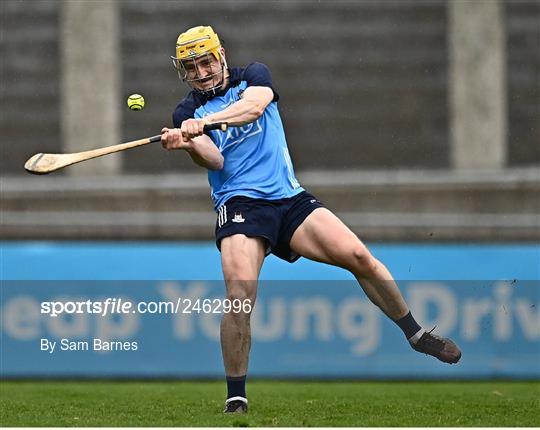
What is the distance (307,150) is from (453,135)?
6.17ft

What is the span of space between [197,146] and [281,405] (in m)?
1.73

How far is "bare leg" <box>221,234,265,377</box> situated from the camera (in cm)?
714

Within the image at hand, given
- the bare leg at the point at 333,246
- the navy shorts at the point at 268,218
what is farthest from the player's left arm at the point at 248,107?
the bare leg at the point at 333,246

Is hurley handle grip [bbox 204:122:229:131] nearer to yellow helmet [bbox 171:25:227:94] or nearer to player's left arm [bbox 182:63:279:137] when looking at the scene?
player's left arm [bbox 182:63:279:137]

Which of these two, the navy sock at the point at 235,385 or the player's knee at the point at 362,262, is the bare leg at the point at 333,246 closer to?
the player's knee at the point at 362,262

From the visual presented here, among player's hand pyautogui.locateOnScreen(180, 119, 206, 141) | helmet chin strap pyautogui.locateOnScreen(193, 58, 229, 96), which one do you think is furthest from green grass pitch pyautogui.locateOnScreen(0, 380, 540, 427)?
helmet chin strap pyautogui.locateOnScreen(193, 58, 229, 96)

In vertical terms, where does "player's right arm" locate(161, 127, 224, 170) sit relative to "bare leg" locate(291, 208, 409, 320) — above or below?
above

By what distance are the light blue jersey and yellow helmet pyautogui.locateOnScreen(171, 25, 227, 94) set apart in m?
0.13

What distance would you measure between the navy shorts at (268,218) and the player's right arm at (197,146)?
24 centimetres

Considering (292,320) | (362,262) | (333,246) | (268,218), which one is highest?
(268,218)

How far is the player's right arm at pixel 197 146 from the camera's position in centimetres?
729

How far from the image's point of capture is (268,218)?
7422mm
